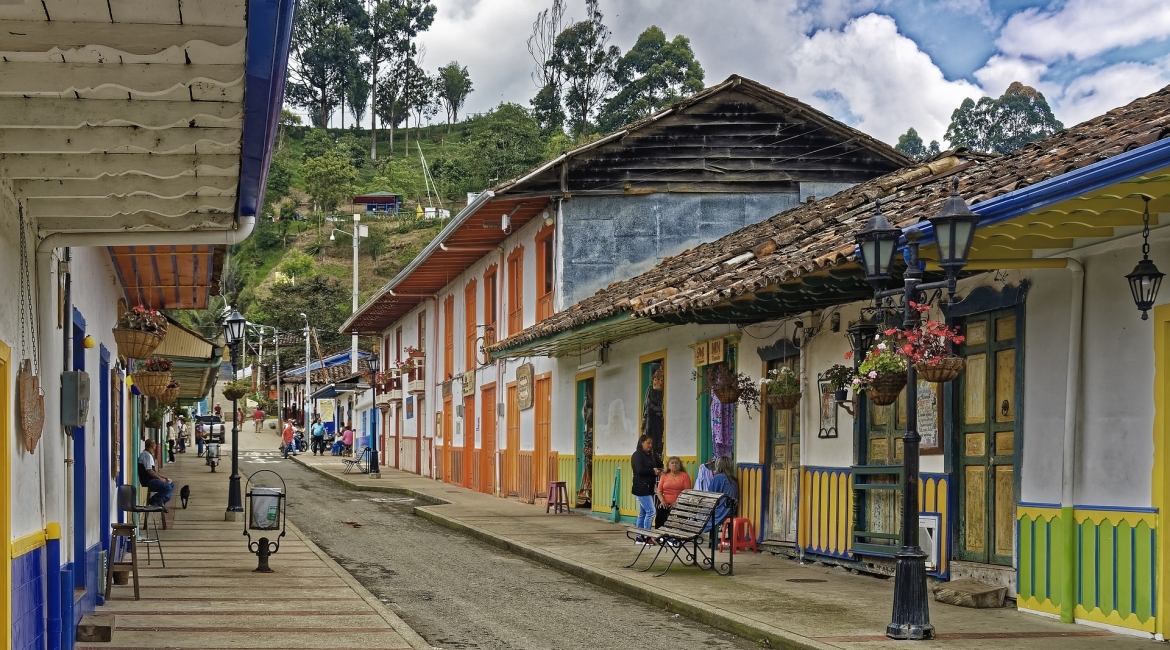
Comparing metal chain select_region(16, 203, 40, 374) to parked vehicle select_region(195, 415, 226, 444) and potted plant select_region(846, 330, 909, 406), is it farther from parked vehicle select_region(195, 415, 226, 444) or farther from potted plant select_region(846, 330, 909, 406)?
parked vehicle select_region(195, 415, 226, 444)

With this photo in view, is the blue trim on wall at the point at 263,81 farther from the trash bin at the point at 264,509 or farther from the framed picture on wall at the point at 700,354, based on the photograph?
the framed picture on wall at the point at 700,354

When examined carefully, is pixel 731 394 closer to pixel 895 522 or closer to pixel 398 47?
pixel 895 522

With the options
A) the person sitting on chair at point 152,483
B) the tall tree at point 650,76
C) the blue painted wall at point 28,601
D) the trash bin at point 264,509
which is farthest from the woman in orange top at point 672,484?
the tall tree at point 650,76

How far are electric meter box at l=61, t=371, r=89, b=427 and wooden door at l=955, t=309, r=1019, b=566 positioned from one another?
6.97m

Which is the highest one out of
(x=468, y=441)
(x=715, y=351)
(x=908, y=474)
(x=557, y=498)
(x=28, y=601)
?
(x=715, y=351)

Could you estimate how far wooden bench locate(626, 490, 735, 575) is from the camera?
1304 centimetres

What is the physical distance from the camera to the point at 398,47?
382 feet

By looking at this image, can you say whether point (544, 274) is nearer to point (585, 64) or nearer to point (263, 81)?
point (263, 81)

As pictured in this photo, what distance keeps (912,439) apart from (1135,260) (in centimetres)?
200

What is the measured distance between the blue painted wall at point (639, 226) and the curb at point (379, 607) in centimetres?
781

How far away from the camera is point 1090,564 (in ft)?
31.2

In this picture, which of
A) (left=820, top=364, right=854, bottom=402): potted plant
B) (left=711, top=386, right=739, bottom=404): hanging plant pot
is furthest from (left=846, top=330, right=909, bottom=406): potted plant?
(left=711, top=386, right=739, bottom=404): hanging plant pot

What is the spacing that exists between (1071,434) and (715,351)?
7.04 meters

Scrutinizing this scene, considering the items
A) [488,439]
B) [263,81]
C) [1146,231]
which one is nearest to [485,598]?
[1146,231]
